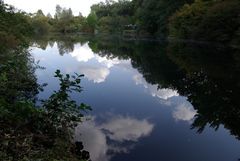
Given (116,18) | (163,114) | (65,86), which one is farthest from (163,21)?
(65,86)

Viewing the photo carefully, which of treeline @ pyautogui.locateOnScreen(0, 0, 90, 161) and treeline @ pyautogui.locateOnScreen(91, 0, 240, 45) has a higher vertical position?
treeline @ pyautogui.locateOnScreen(91, 0, 240, 45)

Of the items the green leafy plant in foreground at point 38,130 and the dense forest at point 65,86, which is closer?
the green leafy plant in foreground at point 38,130

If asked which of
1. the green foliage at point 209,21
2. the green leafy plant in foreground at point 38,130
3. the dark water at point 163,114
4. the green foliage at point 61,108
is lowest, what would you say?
the green leafy plant in foreground at point 38,130

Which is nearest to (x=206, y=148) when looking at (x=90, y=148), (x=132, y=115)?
(x=90, y=148)

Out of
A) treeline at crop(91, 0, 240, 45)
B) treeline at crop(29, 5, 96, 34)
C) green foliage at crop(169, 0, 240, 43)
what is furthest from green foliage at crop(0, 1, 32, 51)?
treeline at crop(29, 5, 96, 34)

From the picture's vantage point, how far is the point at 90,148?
10227 millimetres

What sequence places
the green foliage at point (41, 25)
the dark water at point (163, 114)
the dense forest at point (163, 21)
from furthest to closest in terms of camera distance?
1. the green foliage at point (41, 25)
2. the dense forest at point (163, 21)
3. the dark water at point (163, 114)

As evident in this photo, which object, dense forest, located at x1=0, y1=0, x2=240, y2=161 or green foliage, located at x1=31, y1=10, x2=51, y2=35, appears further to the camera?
green foliage, located at x1=31, y1=10, x2=51, y2=35

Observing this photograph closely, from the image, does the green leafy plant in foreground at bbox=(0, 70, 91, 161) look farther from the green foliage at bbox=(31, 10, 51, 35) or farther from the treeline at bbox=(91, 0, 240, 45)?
the green foliage at bbox=(31, 10, 51, 35)

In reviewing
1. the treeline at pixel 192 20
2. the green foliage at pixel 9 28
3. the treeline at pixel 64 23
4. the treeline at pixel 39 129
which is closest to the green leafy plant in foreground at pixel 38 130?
the treeline at pixel 39 129

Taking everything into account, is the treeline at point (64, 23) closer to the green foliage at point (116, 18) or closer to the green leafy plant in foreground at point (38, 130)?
the green foliage at point (116, 18)

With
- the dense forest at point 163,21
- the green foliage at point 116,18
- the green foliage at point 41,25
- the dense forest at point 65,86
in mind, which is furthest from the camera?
the green foliage at point 41,25

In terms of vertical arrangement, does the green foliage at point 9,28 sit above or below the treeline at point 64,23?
below

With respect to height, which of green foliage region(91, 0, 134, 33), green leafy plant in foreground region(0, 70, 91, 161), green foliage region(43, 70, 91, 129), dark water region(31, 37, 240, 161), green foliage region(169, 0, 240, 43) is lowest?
green leafy plant in foreground region(0, 70, 91, 161)
